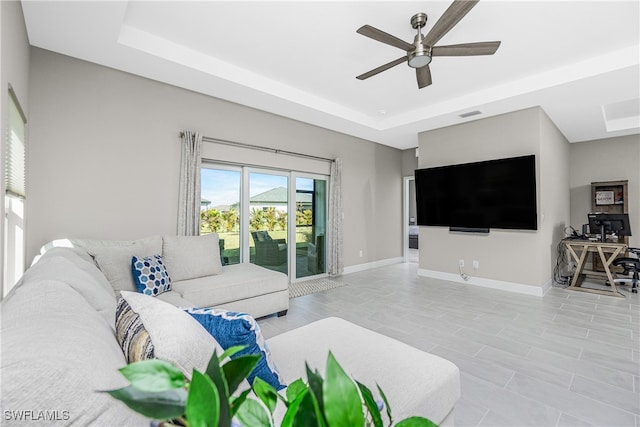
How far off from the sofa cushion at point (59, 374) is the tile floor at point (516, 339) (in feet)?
6.34

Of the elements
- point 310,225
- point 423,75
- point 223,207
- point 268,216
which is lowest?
point 310,225

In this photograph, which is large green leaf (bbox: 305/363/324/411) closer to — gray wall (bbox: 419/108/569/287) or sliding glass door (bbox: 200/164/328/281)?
sliding glass door (bbox: 200/164/328/281)

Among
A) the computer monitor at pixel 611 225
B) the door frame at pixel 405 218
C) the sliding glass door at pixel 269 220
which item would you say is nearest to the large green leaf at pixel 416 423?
the sliding glass door at pixel 269 220

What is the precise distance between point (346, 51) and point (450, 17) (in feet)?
4.30

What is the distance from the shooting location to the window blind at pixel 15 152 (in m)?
2.02

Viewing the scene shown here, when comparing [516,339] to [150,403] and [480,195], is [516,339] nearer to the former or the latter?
[480,195]

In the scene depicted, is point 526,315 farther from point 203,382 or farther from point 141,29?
point 141,29

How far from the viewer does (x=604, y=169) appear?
6141mm

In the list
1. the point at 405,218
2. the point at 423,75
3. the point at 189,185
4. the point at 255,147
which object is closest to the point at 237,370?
the point at 423,75

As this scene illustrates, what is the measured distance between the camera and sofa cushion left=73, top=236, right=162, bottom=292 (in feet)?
8.67

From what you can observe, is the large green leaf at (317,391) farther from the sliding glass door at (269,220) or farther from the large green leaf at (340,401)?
the sliding glass door at (269,220)

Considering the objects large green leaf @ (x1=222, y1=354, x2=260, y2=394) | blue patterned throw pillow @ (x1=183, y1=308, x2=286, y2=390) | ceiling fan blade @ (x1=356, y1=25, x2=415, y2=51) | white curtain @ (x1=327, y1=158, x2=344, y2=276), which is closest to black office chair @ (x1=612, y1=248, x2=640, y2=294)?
white curtain @ (x1=327, y1=158, x2=344, y2=276)

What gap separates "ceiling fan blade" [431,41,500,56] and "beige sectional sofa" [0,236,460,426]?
8.26 ft

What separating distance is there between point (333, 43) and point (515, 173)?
3252 mm
